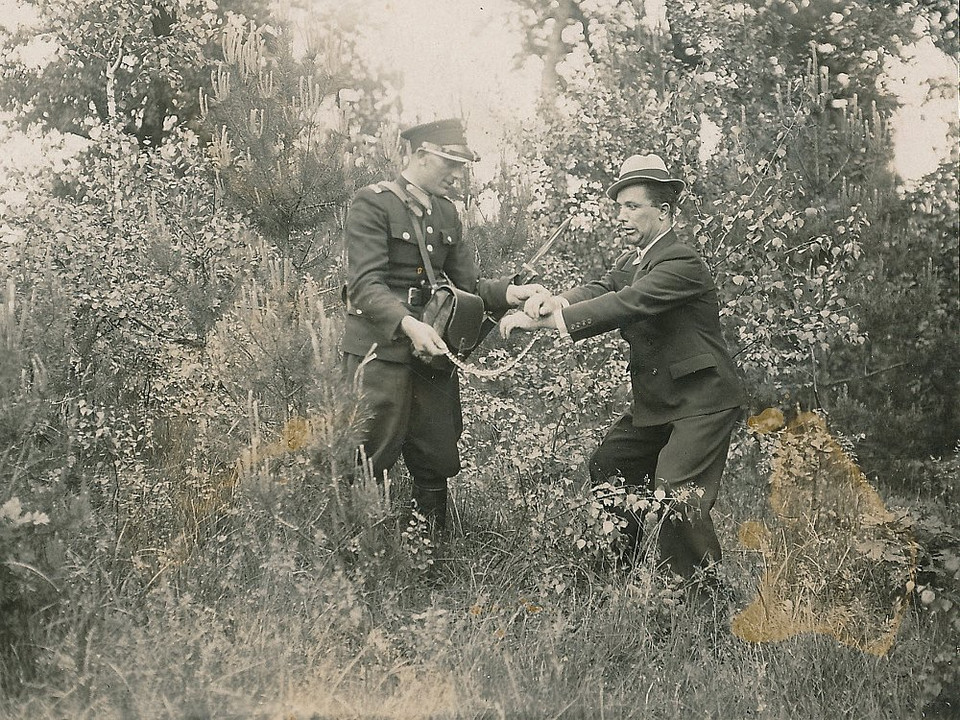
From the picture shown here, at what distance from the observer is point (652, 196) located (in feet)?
13.2

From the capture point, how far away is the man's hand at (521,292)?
4.12 meters

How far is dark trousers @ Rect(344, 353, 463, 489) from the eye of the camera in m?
3.88

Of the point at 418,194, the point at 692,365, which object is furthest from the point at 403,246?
the point at 692,365

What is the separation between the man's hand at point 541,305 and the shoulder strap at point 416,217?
0.41 metres

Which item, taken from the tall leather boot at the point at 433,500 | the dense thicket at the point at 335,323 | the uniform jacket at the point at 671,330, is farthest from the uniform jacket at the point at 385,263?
the uniform jacket at the point at 671,330

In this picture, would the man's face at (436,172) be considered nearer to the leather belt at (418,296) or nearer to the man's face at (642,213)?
the leather belt at (418,296)

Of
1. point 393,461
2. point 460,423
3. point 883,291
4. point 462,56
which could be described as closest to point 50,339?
point 393,461

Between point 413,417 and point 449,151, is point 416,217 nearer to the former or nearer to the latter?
point 449,151

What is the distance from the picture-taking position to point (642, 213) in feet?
13.2

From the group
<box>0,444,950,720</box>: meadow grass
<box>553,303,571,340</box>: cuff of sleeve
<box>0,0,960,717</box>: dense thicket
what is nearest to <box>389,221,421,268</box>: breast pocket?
<box>0,0,960,717</box>: dense thicket

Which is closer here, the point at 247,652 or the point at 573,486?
the point at 247,652

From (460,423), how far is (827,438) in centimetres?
174

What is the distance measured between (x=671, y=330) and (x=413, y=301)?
1.10 meters

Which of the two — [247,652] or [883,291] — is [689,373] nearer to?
[883,291]
